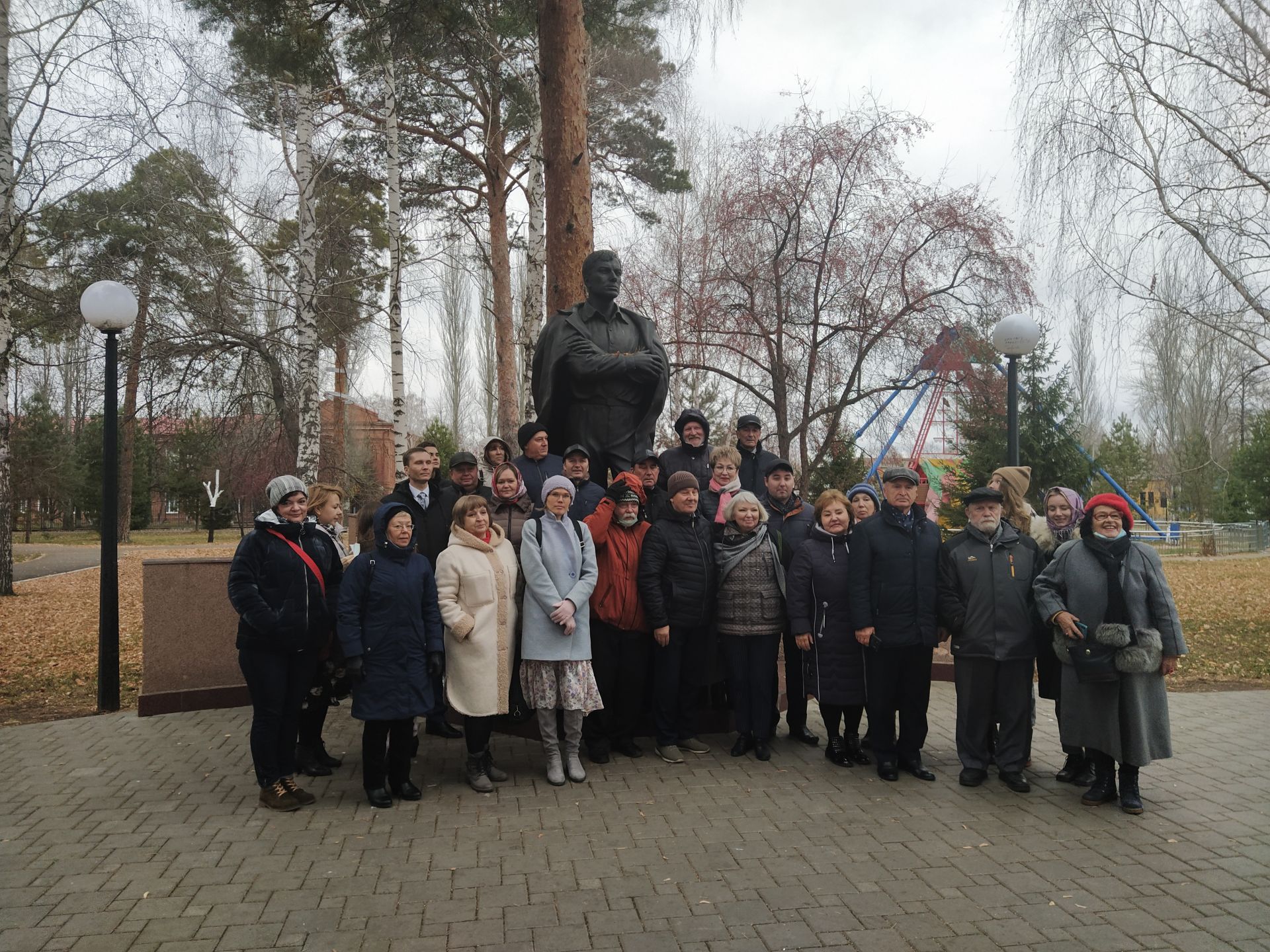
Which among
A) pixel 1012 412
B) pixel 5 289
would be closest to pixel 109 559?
pixel 1012 412

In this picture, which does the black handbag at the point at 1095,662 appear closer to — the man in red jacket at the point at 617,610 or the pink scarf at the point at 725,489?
the pink scarf at the point at 725,489

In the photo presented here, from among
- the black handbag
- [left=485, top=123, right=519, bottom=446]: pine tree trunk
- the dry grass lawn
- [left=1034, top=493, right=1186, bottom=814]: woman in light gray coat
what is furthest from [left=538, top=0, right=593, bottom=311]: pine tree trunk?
[left=485, top=123, right=519, bottom=446]: pine tree trunk

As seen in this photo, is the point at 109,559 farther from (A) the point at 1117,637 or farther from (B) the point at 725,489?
(A) the point at 1117,637

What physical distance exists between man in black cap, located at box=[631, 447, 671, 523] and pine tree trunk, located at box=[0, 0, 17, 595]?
1069 centimetres

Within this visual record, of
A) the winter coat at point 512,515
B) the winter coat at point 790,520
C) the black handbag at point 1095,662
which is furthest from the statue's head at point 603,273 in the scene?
the black handbag at point 1095,662

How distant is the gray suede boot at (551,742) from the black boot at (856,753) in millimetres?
1859

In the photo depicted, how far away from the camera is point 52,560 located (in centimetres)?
2297

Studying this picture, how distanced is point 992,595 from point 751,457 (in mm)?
2127

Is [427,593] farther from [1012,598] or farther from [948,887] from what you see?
[1012,598]

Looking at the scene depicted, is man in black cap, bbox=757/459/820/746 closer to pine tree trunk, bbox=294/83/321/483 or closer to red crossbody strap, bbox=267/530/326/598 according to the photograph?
red crossbody strap, bbox=267/530/326/598

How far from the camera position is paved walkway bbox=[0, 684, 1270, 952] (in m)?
3.46

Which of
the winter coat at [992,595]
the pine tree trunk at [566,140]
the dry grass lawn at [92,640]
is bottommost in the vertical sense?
the dry grass lawn at [92,640]

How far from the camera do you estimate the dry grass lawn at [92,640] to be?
8586mm

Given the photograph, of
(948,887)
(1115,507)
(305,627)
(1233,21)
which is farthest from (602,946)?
(1233,21)
